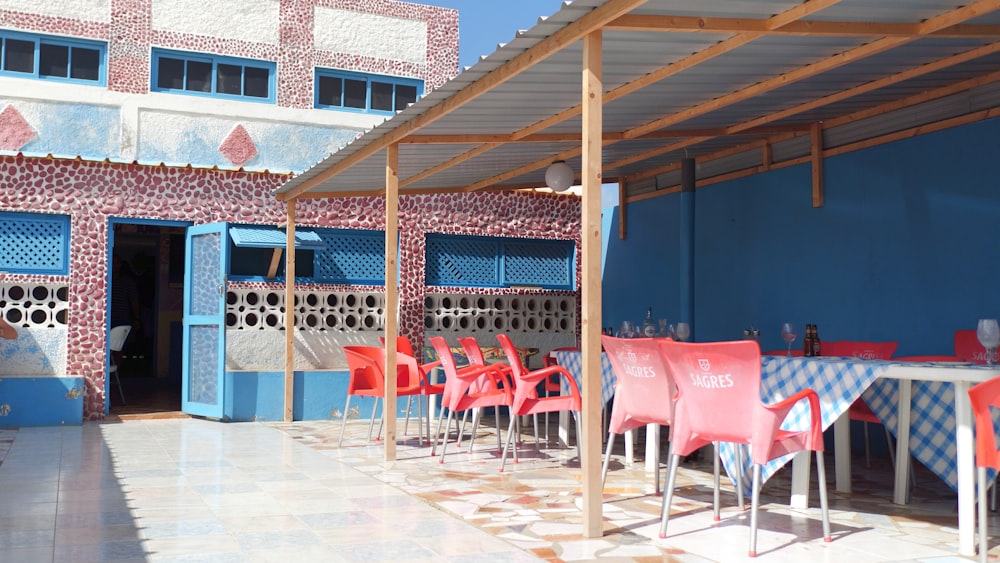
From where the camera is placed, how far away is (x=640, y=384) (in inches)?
209

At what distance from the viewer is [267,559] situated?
417 centimetres

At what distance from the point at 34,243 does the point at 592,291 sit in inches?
286

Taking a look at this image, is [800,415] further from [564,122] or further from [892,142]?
[892,142]

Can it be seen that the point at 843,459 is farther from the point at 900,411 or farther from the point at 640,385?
the point at 640,385

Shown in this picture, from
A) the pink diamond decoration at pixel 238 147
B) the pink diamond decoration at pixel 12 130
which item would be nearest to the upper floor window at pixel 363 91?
the pink diamond decoration at pixel 238 147

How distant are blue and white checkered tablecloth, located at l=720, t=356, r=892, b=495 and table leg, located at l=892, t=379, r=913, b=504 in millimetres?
388

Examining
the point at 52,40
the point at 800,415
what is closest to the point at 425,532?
the point at 800,415

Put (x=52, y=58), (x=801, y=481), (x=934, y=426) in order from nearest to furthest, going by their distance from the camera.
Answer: (x=934, y=426)
(x=801, y=481)
(x=52, y=58)

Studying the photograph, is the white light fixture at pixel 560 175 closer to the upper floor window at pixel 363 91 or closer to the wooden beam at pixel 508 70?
the wooden beam at pixel 508 70

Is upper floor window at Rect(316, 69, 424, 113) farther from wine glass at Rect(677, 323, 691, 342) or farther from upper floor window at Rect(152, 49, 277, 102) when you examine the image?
wine glass at Rect(677, 323, 691, 342)

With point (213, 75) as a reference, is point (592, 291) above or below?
below

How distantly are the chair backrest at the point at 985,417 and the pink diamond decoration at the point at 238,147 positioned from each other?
9.30 meters

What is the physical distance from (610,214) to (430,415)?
4.13m

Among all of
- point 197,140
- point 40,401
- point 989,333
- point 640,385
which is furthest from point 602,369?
point 197,140
